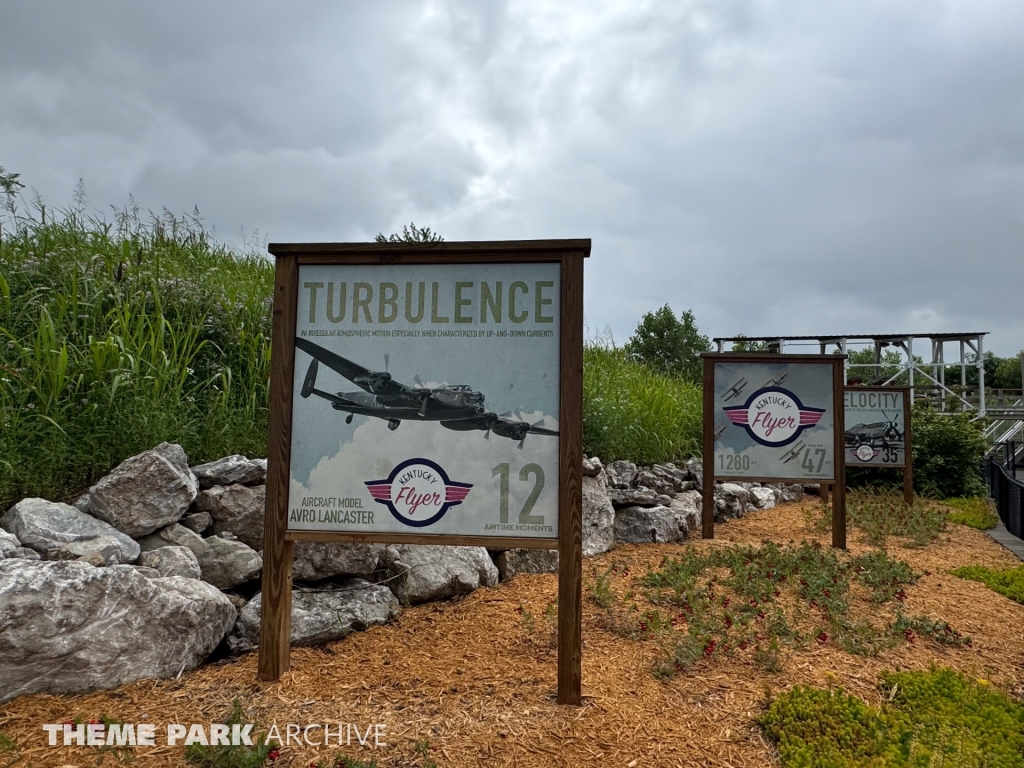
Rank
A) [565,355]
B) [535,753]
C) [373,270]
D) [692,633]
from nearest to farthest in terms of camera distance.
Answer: [535,753] → [565,355] → [373,270] → [692,633]

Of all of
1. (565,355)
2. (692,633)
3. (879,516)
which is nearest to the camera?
(565,355)

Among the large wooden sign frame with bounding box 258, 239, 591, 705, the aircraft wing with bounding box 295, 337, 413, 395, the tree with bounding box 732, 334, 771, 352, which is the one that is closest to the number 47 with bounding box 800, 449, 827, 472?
the large wooden sign frame with bounding box 258, 239, 591, 705

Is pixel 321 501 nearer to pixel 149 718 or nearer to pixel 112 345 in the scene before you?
pixel 149 718

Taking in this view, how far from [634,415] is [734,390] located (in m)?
1.65

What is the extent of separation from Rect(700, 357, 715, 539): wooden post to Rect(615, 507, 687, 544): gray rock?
0.42 meters

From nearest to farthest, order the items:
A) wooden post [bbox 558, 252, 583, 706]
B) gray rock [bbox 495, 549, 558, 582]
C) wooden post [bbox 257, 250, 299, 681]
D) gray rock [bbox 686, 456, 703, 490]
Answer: wooden post [bbox 558, 252, 583, 706] < wooden post [bbox 257, 250, 299, 681] < gray rock [bbox 495, 549, 558, 582] < gray rock [bbox 686, 456, 703, 490]

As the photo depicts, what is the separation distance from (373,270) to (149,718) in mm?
2339

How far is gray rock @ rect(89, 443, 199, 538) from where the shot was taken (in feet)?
12.5

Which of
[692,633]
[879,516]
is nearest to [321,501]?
[692,633]

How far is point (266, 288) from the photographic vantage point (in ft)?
23.1

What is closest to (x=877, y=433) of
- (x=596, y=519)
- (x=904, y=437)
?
(x=904, y=437)

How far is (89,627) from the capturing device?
10.0 ft

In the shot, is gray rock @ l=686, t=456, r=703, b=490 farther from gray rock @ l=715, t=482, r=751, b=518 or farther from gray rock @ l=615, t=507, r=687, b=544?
gray rock @ l=615, t=507, r=687, b=544

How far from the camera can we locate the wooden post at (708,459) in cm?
725
